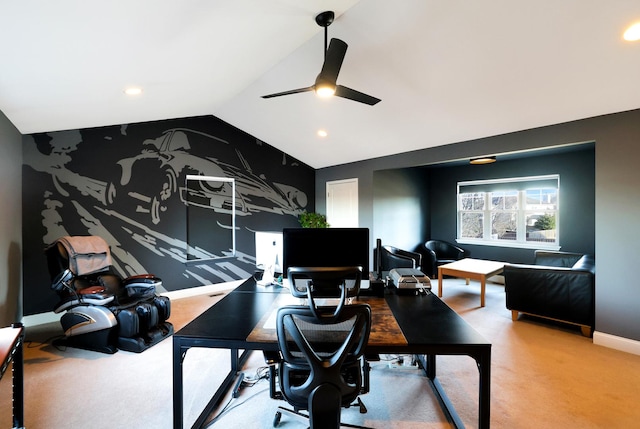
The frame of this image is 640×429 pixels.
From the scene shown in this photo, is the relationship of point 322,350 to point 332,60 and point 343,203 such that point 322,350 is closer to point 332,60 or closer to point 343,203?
point 332,60

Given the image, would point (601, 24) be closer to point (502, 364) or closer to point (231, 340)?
point (502, 364)

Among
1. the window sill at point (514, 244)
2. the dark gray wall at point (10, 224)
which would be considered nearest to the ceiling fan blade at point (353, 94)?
the dark gray wall at point (10, 224)

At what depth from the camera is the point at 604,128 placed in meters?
3.09

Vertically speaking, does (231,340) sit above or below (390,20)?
below

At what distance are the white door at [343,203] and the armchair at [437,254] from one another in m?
1.64

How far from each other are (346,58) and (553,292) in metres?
3.49

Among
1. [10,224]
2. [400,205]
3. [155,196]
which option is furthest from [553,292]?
[10,224]

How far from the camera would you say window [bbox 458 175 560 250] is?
5484 millimetres

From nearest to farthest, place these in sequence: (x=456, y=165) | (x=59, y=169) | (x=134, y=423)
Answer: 1. (x=134, y=423)
2. (x=59, y=169)
3. (x=456, y=165)

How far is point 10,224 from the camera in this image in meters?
3.21

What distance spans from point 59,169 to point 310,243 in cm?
380

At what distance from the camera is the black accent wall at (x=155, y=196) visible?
374 centimetres

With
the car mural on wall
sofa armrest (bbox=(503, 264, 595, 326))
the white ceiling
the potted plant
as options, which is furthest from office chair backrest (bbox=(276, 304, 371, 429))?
the potted plant

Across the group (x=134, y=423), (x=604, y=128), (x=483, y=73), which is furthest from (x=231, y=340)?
(x=604, y=128)
